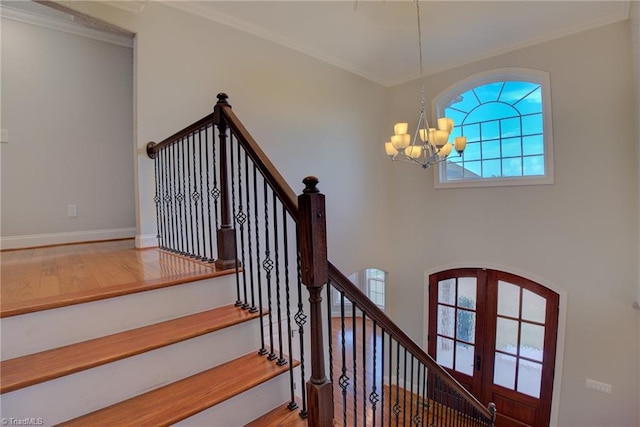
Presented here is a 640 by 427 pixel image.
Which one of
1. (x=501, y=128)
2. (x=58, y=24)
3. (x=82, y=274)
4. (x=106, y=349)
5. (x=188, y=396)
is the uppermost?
(x=58, y=24)

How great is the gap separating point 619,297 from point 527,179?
1.71m

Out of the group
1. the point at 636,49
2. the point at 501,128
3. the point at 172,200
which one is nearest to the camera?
the point at 172,200

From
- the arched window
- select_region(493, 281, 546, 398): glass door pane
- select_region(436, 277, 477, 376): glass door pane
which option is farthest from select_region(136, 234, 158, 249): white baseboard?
select_region(493, 281, 546, 398): glass door pane

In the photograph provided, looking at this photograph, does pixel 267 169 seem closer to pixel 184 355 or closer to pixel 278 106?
pixel 184 355

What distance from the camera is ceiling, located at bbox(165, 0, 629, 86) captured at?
3.34m

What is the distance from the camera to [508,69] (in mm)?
4320

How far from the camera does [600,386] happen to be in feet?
12.6

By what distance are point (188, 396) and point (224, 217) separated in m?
1.04

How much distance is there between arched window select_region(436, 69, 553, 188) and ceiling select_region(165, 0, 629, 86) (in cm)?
44

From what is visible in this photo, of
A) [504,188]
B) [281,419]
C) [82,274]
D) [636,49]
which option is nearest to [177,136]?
[82,274]

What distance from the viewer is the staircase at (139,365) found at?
123cm

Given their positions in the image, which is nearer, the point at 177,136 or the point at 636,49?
the point at 177,136

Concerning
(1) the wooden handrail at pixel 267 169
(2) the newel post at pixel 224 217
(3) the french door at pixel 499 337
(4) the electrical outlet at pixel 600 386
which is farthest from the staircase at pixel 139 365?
(4) the electrical outlet at pixel 600 386

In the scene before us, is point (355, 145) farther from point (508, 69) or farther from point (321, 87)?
point (508, 69)
